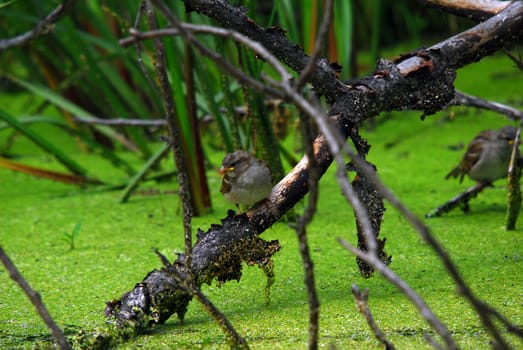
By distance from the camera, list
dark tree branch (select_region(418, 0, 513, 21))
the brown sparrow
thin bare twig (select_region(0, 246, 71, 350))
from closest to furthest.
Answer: thin bare twig (select_region(0, 246, 71, 350)), dark tree branch (select_region(418, 0, 513, 21)), the brown sparrow

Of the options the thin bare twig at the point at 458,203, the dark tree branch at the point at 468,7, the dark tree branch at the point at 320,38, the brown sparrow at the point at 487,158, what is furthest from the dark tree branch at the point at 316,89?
the brown sparrow at the point at 487,158

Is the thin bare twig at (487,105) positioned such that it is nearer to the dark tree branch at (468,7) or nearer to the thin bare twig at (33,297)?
the dark tree branch at (468,7)

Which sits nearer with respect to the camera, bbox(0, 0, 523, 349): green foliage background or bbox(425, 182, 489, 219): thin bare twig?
bbox(0, 0, 523, 349): green foliage background

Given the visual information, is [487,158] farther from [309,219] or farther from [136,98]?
[136,98]

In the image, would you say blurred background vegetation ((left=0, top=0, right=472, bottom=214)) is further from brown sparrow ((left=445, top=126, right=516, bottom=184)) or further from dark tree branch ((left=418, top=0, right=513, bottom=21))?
brown sparrow ((left=445, top=126, right=516, bottom=184))

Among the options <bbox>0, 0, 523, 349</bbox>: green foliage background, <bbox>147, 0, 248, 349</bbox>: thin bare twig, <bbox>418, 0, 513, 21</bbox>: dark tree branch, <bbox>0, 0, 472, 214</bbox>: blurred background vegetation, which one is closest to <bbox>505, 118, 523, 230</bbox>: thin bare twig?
<bbox>0, 0, 523, 349</bbox>: green foliage background

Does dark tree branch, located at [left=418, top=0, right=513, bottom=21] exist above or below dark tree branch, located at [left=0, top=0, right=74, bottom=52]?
above
